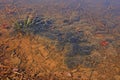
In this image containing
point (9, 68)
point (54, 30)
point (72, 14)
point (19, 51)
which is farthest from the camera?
point (72, 14)

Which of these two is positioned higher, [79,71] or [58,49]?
[58,49]

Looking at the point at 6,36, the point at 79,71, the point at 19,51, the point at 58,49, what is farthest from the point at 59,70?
the point at 6,36

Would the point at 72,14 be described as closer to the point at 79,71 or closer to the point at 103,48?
the point at 103,48

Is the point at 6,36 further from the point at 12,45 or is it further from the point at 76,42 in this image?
the point at 76,42

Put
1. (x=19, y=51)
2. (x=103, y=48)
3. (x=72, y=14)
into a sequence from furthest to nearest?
(x=72, y=14)
(x=103, y=48)
(x=19, y=51)

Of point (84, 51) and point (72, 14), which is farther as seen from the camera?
point (72, 14)

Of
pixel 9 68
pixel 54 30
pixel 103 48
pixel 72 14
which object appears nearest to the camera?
pixel 9 68

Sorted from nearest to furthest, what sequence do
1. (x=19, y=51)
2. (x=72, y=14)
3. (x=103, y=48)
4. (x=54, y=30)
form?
(x=19, y=51)
(x=103, y=48)
(x=54, y=30)
(x=72, y=14)

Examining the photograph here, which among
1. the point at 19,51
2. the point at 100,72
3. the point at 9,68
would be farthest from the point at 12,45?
the point at 100,72

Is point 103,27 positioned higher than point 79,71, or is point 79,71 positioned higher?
point 103,27
